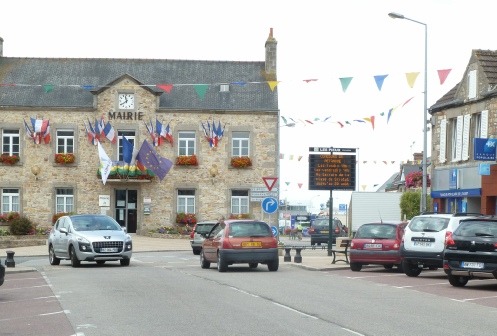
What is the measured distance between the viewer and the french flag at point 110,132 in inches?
2061

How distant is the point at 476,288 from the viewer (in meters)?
20.1

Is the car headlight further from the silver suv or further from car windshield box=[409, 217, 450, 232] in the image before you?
car windshield box=[409, 217, 450, 232]

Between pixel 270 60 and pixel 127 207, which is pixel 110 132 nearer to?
pixel 127 207

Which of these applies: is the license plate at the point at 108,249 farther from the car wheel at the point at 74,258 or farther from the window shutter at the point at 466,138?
the window shutter at the point at 466,138

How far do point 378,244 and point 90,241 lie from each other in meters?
8.19

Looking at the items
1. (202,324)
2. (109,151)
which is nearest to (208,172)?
(109,151)

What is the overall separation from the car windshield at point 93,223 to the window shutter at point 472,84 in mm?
16988

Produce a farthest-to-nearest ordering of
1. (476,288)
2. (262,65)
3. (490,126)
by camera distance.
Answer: (262,65) < (490,126) < (476,288)

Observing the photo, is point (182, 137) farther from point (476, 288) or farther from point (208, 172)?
point (476, 288)

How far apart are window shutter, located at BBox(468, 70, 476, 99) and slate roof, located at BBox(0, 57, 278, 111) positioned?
17005 millimetres

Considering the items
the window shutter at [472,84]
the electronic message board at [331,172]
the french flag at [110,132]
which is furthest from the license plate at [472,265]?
the french flag at [110,132]

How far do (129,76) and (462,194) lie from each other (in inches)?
876

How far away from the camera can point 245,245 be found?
80.3ft

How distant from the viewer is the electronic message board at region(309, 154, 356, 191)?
34.2 m
